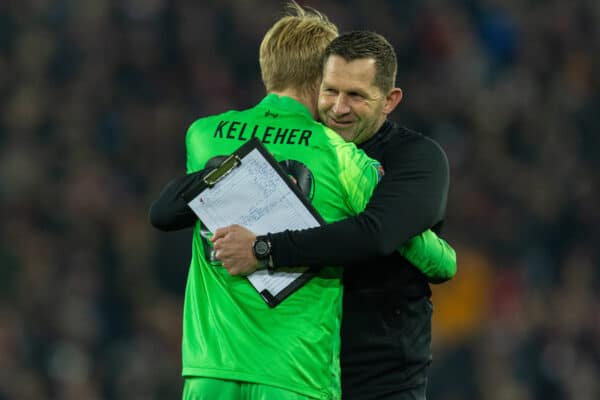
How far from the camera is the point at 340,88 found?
432 cm


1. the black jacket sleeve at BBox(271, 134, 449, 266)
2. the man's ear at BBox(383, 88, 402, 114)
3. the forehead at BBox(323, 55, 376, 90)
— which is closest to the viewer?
the black jacket sleeve at BBox(271, 134, 449, 266)

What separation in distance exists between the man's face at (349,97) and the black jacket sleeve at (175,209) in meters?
0.46

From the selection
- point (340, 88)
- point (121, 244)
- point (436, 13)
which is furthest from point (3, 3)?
point (340, 88)

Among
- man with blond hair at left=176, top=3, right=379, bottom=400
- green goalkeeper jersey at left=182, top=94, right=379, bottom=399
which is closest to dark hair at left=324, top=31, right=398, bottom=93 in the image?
man with blond hair at left=176, top=3, right=379, bottom=400

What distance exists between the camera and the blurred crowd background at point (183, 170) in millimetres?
9906

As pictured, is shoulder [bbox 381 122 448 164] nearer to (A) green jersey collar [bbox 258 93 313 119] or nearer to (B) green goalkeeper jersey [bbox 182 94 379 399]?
(B) green goalkeeper jersey [bbox 182 94 379 399]

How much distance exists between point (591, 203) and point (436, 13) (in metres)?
2.49

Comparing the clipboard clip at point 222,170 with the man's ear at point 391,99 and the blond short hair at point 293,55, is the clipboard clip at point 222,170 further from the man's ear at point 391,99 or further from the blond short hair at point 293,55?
the man's ear at point 391,99

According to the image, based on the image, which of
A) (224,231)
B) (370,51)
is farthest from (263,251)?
(370,51)

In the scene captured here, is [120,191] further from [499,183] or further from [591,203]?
[591,203]

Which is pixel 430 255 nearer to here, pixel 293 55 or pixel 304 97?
pixel 304 97

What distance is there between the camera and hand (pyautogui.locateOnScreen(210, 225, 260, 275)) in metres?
4.05

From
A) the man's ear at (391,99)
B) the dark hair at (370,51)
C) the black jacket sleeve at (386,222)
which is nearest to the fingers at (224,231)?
the black jacket sleeve at (386,222)

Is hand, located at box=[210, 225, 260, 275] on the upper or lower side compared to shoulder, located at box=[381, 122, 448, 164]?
lower
